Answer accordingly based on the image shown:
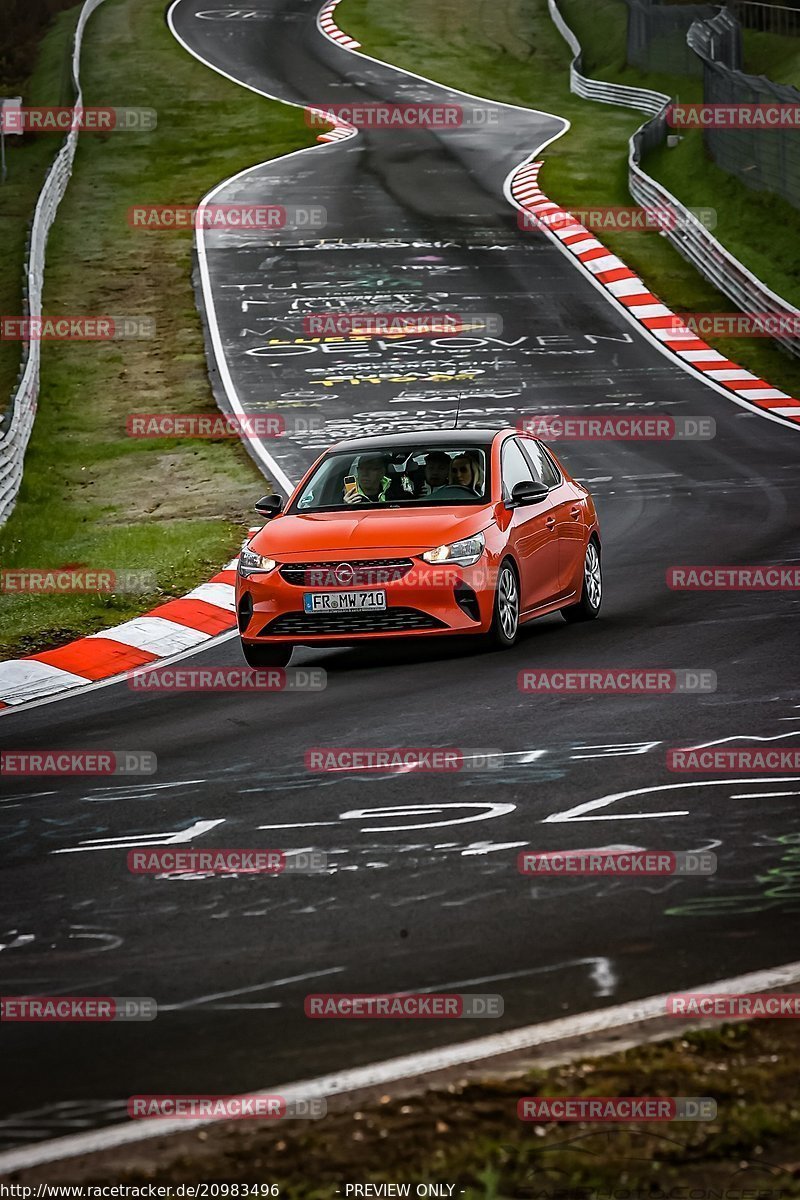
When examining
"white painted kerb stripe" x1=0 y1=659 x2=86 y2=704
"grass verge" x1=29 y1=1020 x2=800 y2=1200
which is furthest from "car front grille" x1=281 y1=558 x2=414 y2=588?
"grass verge" x1=29 y1=1020 x2=800 y2=1200

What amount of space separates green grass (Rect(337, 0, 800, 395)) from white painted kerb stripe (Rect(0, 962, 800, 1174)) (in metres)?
21.5

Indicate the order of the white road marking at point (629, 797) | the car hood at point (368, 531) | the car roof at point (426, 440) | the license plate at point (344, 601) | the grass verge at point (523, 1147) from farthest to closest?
the car roof at point (426, 440) < the car hood at point (368, 531) < the license plate at point (344, 601) < the white road marking at point (629, 797) < the grass verge at point (523, 1147)

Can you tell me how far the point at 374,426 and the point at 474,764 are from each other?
15.8m

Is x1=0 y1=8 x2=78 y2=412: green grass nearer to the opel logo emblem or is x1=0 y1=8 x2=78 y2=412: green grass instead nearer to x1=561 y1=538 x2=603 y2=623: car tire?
x1=561 y1=538 x2=603 y2=623: car tire

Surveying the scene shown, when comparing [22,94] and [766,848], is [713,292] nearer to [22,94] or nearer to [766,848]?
[766,848]

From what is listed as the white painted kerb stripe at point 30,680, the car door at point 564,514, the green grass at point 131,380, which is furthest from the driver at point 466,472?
the green grass at point 131,380

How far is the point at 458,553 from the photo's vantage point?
478 inches

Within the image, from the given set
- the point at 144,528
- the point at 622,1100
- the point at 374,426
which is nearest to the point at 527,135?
the point at 374,426

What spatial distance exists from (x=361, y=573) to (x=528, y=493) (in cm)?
148

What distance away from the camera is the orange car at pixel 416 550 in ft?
39.5

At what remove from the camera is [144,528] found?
19.0 meters

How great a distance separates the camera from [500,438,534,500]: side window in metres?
13.2

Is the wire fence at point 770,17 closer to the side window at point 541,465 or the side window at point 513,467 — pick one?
the side window at point 541,465

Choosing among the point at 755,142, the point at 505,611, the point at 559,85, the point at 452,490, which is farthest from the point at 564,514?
the point at 559,85
